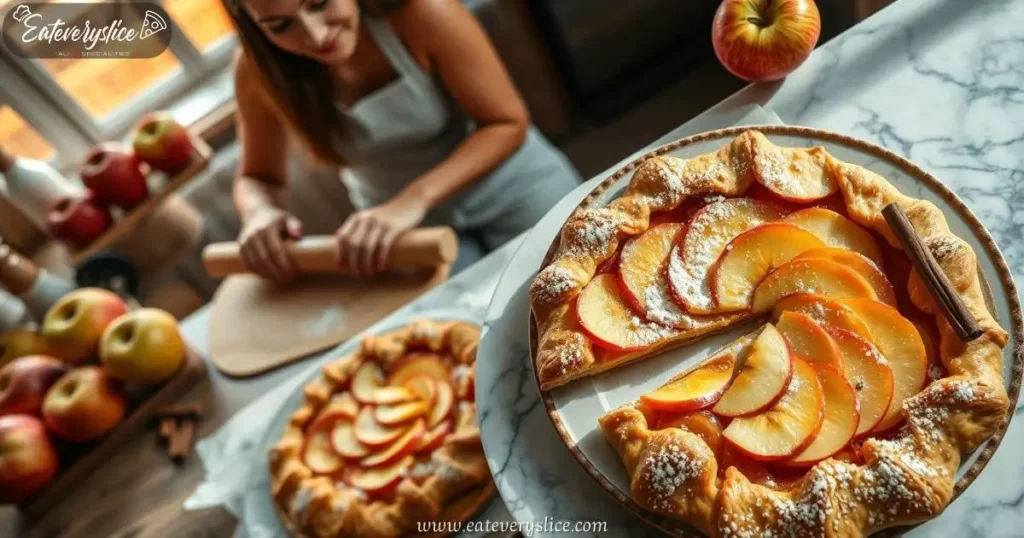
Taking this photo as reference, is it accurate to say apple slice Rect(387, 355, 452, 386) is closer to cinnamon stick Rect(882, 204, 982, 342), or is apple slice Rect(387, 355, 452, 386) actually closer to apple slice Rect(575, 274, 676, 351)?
apple slice Rect(575, 274, 676, 351)

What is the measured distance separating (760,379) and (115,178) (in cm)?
187

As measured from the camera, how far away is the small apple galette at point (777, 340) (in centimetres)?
73

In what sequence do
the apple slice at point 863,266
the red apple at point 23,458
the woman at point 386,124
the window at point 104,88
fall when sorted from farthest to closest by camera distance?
the window at point 104,88 → the woman at point 386,124 → the red apple at point 23,458 → the apple slice at point 863,266

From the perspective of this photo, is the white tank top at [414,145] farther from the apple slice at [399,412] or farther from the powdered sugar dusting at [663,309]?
the powdered sugar dusting at [663,309]

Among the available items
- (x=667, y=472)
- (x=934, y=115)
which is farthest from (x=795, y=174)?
(x=667, y=472)

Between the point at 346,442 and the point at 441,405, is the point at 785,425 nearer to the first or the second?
the point at 441,405

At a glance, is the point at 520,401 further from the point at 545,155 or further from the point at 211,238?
the point at 211,238

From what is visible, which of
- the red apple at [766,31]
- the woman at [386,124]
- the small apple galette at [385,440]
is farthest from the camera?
the woman at [386,124]

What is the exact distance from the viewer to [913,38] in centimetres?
110

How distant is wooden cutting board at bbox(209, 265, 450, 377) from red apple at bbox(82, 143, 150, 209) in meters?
0.55

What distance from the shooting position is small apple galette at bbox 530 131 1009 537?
73 centimetres

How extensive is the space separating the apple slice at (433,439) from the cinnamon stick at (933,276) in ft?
2.55

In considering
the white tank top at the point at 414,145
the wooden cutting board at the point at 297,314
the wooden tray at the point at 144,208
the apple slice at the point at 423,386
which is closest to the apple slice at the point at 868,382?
the apple slice at the point at 423,386

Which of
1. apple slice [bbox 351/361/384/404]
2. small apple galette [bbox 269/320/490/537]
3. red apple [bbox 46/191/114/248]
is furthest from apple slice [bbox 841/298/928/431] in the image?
red apple [bbox 46/191/114/248]
